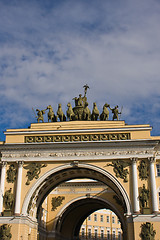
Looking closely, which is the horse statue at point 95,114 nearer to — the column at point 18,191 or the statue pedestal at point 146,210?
the column at point 18,191

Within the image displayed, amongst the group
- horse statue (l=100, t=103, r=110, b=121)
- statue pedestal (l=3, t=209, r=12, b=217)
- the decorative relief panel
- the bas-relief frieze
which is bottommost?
statue pedestal (l=3, t=209, r=12, b=217)

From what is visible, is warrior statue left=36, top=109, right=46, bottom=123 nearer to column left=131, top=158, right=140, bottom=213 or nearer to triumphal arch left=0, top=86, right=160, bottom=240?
triumphal arch left=0, top=86, right=160, bottom=240

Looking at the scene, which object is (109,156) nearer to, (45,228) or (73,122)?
(73,122)

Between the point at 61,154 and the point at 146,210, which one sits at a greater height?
the point at 61,154

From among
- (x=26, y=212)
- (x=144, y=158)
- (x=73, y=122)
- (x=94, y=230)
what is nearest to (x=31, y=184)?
(x=26, y=212)

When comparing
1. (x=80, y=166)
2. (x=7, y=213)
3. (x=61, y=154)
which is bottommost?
(x=7, y=213)

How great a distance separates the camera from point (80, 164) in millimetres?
30547

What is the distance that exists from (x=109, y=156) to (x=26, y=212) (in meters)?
8.28

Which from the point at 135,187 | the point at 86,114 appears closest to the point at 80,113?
the point at 86,114

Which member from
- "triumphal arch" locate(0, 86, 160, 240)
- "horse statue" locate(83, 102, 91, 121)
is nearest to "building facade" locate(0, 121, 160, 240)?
"triumphal arch" locate(0, 86, 160, 240)

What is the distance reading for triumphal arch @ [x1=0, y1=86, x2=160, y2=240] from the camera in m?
28.4

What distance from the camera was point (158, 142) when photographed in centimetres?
2983

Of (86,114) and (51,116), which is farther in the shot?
(51,116)

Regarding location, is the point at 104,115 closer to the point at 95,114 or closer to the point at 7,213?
the point at 95,114
